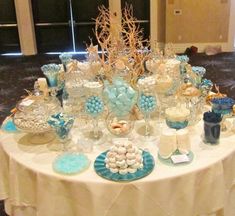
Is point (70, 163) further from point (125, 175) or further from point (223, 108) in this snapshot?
point (223, 108)

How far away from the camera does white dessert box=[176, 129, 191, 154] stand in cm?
161

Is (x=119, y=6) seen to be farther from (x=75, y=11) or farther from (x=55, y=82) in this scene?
(x=55, y=82)

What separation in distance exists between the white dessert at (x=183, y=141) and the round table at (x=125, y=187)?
0.06 m

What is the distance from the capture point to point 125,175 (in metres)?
1.50

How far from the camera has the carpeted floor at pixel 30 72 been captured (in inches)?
194

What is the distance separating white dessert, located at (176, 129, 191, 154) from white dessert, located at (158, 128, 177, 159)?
2cm

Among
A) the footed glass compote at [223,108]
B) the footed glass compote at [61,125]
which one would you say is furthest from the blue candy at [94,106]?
the footed glass compote at [223,108]

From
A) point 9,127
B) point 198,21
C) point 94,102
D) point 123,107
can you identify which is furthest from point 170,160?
point 198,21

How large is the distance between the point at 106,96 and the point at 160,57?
68 cm

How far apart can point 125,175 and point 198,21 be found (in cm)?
625

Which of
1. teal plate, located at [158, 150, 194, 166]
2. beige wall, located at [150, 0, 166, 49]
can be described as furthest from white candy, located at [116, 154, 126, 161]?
beige wall, located at [150, 0, 166, 49]

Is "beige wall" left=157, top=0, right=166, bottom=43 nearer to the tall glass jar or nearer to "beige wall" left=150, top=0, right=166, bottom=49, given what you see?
"beige wall" left=150, top=0, right=166, bottom=49

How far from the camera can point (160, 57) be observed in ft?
7.66

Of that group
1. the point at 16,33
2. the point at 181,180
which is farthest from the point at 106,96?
the point at 16,33
